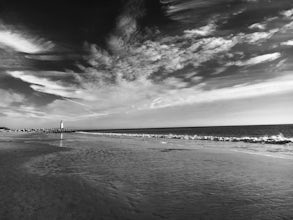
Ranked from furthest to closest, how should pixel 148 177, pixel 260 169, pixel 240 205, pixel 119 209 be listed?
pixel 260 169
pixel 148 177
pixel 240 205
pixel 119 209

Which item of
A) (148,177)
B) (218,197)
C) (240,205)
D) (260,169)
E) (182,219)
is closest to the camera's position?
(182,219)

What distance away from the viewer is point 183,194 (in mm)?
9328

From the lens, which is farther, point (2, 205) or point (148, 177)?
point (148, 177)

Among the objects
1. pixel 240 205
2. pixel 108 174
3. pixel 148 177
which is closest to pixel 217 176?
pixel 148 177

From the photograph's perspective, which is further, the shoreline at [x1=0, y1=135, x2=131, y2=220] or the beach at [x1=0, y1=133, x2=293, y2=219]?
the beach at [x1=0, y1=133, x2=293, y2=219]

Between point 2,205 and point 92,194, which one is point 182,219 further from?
point 2,205

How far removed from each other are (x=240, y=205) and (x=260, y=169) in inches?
330

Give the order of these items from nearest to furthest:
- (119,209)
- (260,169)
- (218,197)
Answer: (119,209)
(218,197)
(260,169)

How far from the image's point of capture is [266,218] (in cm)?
688

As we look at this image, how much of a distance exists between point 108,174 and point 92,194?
13.7ft

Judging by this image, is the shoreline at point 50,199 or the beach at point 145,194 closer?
the shoreline at point 50,199

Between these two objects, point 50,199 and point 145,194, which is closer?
point 50,199

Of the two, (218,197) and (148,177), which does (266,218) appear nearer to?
(218,197)

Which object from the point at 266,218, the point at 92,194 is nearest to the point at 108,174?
the point at 92,194
